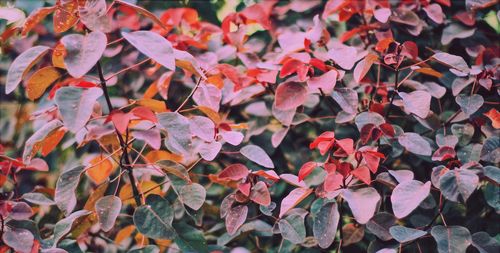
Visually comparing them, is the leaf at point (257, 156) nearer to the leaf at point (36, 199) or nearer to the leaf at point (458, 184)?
the leaf at point (458, 184)

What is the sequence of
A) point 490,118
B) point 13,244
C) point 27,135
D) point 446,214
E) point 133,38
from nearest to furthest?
point 133,38 < point 13,244 < point 490,118 < point 446,214 < point 27,135

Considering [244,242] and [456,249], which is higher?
[456,249]

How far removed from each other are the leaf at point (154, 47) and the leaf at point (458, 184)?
2.01 ft

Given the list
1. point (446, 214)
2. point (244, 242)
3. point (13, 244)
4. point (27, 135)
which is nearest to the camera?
point (13, 244)

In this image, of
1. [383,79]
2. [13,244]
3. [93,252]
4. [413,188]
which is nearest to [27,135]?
[93,252]

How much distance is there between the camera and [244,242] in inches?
67.8

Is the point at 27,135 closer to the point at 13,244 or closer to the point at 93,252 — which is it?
the point at 93,252

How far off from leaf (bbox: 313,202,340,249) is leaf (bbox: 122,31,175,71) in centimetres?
48

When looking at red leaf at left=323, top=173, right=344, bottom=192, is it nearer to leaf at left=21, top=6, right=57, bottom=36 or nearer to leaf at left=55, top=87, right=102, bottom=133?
leaf at left=55, top=87, right=102, bottom=133

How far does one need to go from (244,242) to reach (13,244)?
66 cm

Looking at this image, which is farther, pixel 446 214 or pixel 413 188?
pixel 446 214

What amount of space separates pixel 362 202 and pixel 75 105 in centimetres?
62

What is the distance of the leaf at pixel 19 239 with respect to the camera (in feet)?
4.30

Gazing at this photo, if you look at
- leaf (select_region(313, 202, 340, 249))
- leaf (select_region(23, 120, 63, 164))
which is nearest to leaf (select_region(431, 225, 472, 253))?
leaf (select_region(313, 202, 340, 249))
